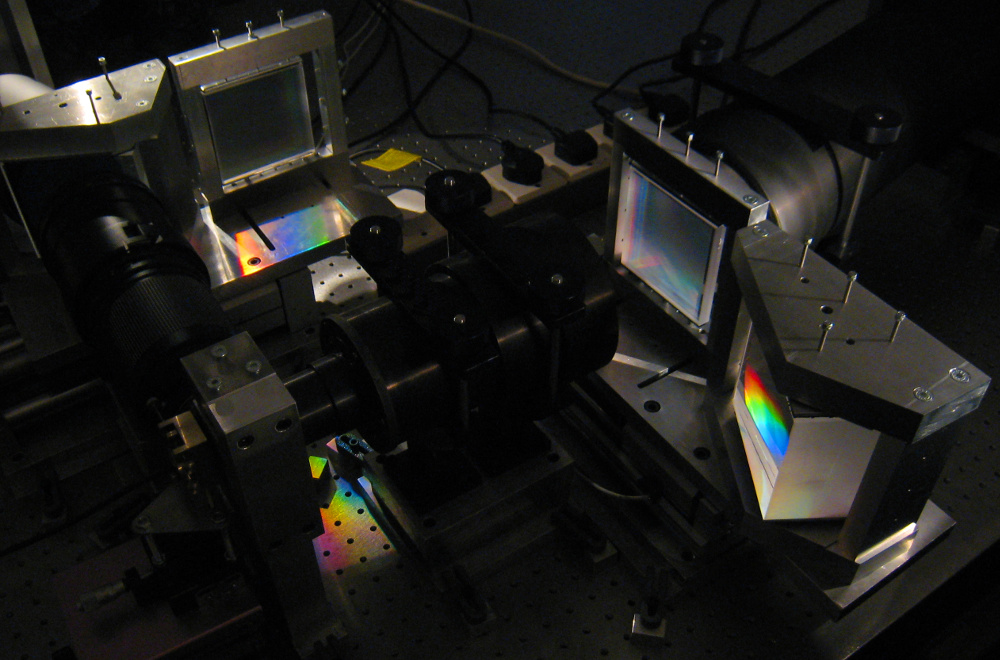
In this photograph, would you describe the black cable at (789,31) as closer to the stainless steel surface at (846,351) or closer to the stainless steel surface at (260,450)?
the stainless steel surface at (846,351)

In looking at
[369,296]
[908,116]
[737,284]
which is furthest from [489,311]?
[908,116]

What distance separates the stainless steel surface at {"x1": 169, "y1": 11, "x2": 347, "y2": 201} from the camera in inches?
45.8

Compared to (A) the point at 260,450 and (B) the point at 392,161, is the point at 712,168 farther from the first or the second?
(B) the point at 392,161

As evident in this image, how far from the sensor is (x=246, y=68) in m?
1.20

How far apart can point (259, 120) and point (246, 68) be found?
0.09 m

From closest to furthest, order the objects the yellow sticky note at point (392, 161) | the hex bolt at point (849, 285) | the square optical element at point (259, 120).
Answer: the hex bolt at point (849, 285), the square optical element at point (259, 120), the yellow sticky note at point (392, 161)

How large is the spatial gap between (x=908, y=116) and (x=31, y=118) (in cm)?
113

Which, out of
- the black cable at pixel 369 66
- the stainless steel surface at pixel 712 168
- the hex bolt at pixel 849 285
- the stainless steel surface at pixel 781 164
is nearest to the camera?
the hex bolt at pixel 849 285

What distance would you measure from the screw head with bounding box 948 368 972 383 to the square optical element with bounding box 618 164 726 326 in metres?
0.30

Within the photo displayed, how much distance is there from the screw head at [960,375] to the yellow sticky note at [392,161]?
1.07 m

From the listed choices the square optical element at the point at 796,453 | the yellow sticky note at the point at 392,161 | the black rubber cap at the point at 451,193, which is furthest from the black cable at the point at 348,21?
the square optical element at the point at 796,453

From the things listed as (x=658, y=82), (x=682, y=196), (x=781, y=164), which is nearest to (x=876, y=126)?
(x=781, y=164)

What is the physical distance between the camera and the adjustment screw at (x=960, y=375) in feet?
2.57

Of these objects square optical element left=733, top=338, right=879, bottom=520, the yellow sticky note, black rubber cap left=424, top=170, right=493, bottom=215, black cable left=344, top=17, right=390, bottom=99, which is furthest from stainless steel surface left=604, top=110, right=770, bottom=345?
black cable left=344, top=17, right=390, bottom=99
